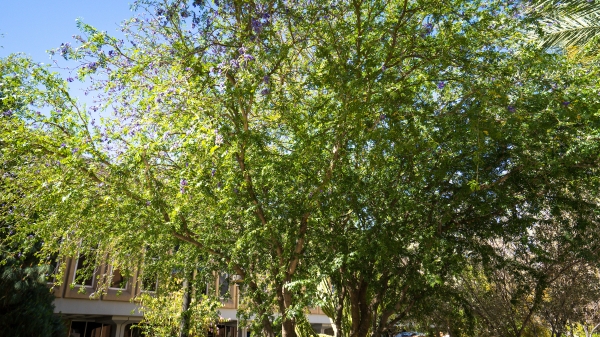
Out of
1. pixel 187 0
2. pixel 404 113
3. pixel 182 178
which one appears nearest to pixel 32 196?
pixel 182 178

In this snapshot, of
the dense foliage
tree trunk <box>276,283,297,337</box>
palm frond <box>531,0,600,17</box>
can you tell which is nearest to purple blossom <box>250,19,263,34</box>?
the dense foliage

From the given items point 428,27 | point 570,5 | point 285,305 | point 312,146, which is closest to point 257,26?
point 312,146

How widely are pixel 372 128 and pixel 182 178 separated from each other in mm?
3088

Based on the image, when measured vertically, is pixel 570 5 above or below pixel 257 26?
above

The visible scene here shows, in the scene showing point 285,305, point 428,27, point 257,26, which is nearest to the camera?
point 257,26

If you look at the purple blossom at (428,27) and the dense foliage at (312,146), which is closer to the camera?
the dense foliage at (312,146)

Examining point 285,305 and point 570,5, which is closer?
point 285,305

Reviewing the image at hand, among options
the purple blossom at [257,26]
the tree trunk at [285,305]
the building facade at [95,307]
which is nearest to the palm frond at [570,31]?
the purple blossom at [257,26]

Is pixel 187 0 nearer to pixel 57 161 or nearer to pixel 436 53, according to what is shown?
pixel 57 161

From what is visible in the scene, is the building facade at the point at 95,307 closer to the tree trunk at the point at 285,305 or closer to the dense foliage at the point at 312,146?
the tree trunk at the point at 285,305

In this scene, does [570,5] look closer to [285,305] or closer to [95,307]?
[285,305]

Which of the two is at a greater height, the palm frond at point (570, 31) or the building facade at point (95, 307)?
the palm frond at point (570, 31)

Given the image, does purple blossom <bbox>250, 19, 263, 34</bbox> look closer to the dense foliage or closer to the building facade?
the dense foliage

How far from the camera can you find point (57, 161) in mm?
6895
